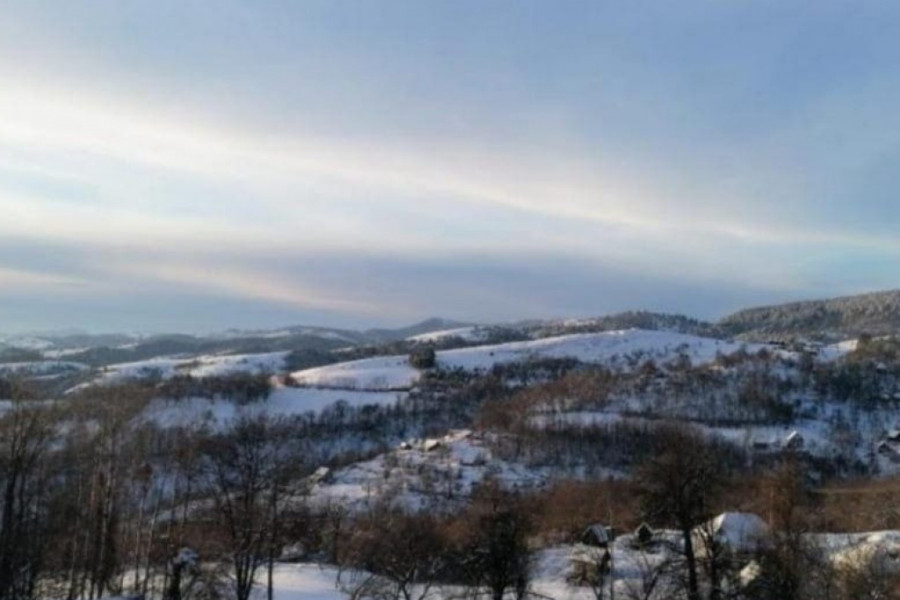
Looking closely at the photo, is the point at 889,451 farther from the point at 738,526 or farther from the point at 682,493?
the point at 682,493

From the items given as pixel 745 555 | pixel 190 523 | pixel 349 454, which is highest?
pixel 745 555

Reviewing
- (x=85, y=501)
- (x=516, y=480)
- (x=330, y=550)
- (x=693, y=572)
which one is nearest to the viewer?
(x=693, y=572)

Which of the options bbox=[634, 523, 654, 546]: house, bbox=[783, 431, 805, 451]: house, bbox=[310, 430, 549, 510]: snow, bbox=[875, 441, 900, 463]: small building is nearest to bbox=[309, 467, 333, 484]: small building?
bbox=[310, 430, 549, 510]: snow

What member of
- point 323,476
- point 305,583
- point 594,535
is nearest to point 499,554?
point 305,583

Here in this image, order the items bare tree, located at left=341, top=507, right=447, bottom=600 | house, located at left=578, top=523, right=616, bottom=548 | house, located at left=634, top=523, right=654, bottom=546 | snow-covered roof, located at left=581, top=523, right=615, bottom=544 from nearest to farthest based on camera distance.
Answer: bare tree, located at left=341, top=507, right=447, bottom=600 → house, located at left=634, top=523, right=654, bottom=546 → house, located at left=578, top=523, right=616, bottom=548 → snow-covered roof, located at left=581, top=523, right=615, bottom=544

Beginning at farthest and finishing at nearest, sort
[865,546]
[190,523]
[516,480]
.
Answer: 1. [516,480]
2. [190,523]
3. [865,546]

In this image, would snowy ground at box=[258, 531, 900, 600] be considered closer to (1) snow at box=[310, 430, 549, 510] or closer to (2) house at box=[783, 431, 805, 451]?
(1) snow at box=[310, 430, 549, 510]

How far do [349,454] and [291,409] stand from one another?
47761 mm

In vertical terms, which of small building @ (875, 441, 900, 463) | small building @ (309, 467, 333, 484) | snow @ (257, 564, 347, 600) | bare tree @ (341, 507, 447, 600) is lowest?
small building @ (875, 441, 900, 463)

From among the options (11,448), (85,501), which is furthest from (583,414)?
(11,448)

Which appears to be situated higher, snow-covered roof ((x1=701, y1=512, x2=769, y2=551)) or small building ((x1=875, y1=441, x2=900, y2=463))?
snow-covered roof ((x1=701, y1=512, x2=769, y2=551))

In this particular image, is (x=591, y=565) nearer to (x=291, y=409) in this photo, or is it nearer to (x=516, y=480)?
(x=516, y=480)

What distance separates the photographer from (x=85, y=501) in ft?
159

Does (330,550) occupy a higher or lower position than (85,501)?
lower
